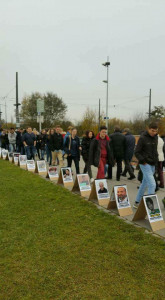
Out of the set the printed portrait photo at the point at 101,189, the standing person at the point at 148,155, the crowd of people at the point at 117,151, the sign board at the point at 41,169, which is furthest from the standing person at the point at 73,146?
the standing person at the point at 148,155

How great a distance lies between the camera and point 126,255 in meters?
3.38

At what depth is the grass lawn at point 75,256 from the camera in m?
2.69

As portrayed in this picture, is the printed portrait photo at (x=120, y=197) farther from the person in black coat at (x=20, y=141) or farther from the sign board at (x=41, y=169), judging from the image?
the person in black coat at (x=20, y=141)

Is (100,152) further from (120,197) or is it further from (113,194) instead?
(120,197)

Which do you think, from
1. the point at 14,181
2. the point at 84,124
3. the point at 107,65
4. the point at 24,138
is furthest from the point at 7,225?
the point at 84,124

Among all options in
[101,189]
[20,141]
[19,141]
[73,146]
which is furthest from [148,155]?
[19,141]

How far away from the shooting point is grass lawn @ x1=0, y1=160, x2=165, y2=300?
269 centimetres

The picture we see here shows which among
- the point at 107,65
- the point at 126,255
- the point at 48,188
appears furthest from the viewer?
the point at 107,65

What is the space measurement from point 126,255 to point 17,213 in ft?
8.30

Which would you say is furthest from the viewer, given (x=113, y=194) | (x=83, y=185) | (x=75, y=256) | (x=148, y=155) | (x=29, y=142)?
(x=29, y=142)

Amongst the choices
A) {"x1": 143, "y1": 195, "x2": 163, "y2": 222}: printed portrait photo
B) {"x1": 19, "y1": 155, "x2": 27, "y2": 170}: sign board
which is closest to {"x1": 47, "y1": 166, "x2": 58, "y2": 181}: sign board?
{"x1": 19, "y1": 155, "x2": 27, "y2": 170}: sign board

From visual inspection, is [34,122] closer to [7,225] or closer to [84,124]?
[84,124]

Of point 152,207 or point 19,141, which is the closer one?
point 152,207

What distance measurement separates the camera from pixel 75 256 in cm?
336
